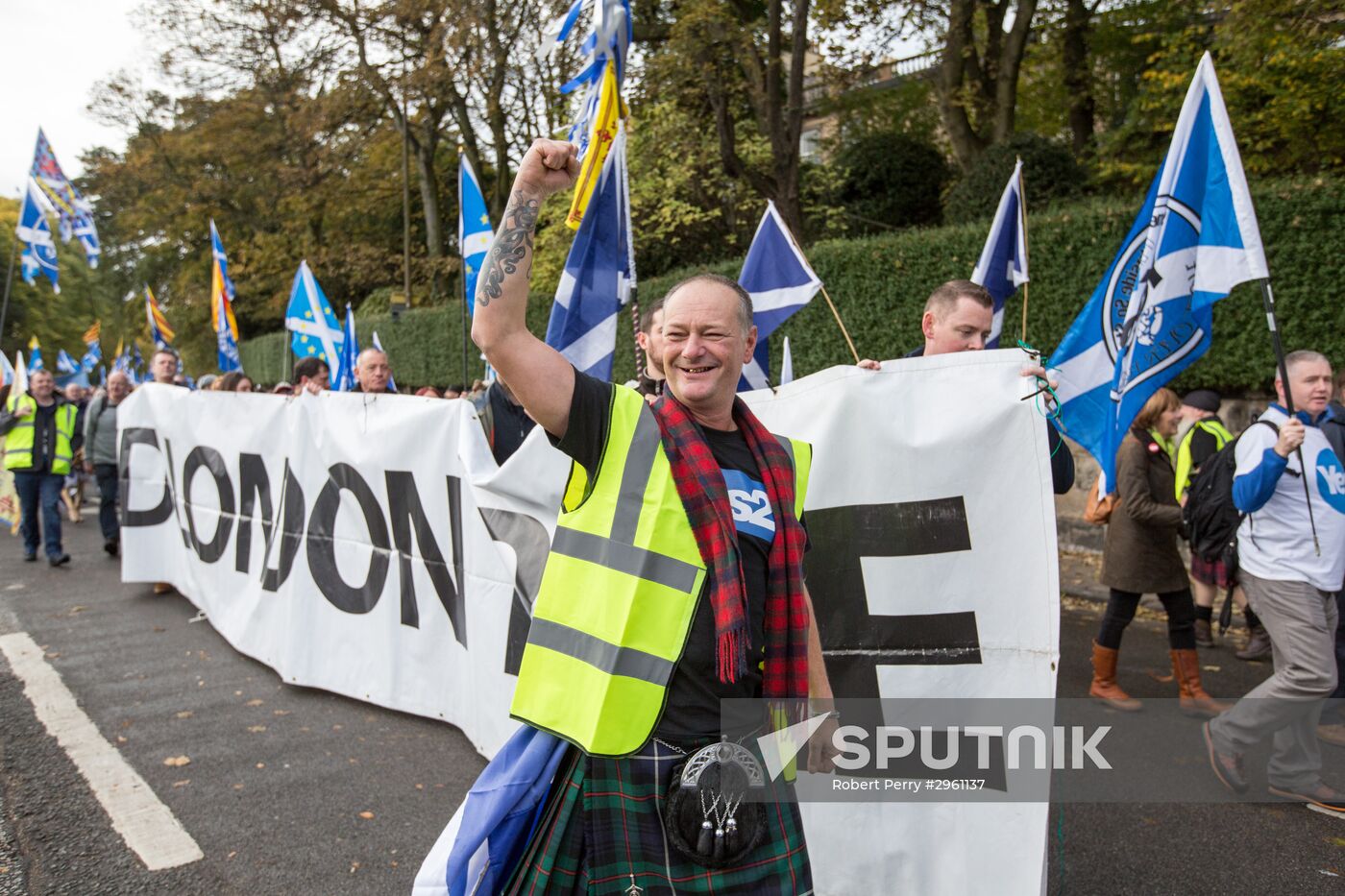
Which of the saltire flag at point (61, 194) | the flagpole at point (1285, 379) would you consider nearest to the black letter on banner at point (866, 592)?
the flagpole at point (1285, 379)

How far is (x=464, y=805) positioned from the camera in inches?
85.3

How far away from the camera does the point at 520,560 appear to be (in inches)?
162

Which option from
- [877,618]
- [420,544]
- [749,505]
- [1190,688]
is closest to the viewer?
[749,505]

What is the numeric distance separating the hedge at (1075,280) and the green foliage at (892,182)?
4438mm

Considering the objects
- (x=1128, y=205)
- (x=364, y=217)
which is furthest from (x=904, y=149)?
(x=364, y=217)

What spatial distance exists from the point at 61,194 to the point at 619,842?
63.1 feet

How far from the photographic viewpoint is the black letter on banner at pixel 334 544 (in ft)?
17.5

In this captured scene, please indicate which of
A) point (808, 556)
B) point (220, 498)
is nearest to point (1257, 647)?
point (808, 556)

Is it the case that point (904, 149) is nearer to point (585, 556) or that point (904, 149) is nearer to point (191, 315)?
point (585, 556)

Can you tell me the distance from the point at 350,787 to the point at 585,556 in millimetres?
2867

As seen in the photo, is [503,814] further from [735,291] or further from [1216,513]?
[1216,513]

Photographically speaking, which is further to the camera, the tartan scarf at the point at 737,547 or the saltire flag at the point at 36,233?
the saltire flag at the point at 36,233

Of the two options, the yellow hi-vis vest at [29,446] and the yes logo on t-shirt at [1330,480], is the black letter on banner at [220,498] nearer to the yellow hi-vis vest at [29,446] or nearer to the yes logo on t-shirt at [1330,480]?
the yellow hi-vis vest at [29,446]

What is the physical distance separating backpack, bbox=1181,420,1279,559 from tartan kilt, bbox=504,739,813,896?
376cm
